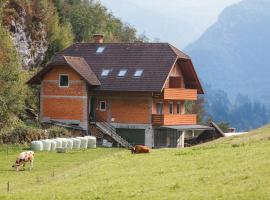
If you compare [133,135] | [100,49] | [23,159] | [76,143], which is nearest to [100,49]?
[100,49]

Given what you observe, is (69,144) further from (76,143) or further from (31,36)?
(31,36)

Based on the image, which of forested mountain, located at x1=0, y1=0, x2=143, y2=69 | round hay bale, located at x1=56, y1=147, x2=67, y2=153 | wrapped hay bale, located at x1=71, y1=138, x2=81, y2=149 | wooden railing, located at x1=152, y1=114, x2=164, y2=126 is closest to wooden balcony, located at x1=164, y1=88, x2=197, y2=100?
wooden railing, located at x1=152, y1=114, x2=164, y2=126

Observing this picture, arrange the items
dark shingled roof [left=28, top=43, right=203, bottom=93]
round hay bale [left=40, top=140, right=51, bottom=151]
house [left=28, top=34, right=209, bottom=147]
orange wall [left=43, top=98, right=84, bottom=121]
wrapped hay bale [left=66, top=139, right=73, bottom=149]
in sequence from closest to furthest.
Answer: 1. round hay bale [left=40, top=140, right=51, bottom=151]
2. wrapped hay bale [left=66, top=139, right=73, bottom=149]
3. dark shingled roof [left=28, top=43, right=203, bottom=93]
4. house [left=28, top=34, right=209, bottom=147]
5. orange wall [left=43, top=98, right=84, bottom=121]

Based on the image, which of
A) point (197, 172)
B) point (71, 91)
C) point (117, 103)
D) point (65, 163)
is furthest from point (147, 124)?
point (197, 172)

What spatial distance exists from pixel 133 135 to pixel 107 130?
240cm

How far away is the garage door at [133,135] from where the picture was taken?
58.3m

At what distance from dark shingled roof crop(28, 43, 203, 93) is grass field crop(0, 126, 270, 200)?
2584 cm

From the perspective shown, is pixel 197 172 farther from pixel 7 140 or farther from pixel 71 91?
pixel 71 91

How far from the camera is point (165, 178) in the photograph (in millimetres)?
21578

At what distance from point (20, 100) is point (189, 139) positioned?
24020 millimetres

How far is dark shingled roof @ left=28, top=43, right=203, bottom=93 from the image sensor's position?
57.3 metres

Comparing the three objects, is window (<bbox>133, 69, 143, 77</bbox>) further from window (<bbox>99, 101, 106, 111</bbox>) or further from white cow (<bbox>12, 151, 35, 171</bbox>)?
white cow (<bbox>12, 151, 35, 171</bbox>)

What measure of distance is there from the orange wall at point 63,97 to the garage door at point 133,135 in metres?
3.46

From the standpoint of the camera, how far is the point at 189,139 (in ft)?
222
